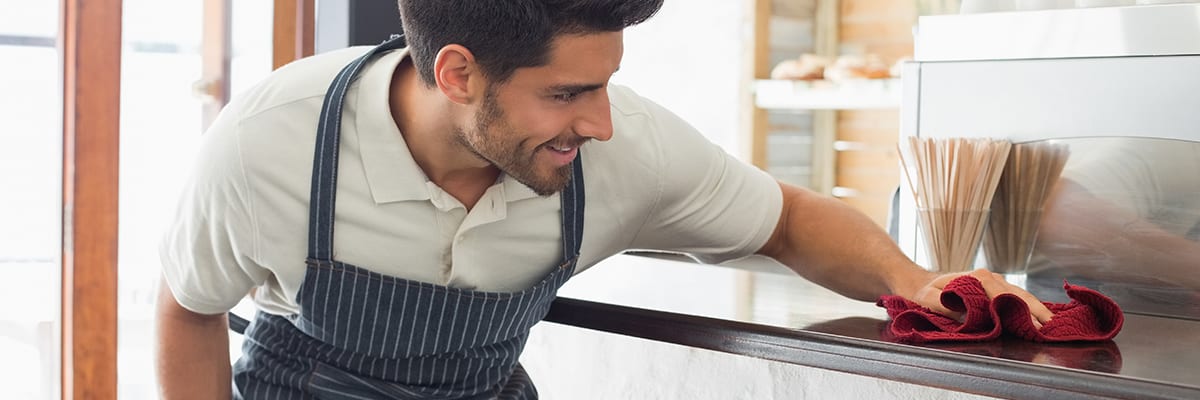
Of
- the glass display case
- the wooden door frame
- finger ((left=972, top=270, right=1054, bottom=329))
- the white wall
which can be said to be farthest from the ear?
the white wall

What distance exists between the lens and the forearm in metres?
1.37

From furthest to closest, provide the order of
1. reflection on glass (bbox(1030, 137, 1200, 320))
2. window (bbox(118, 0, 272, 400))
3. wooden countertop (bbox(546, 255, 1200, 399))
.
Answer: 1. window (bbox(118, 0, 272, 400))
2. reflection on glass (bbox(1030, 137, 1200, 320))
3. wooden countertop (bbox(546, 255, 1200, 399))

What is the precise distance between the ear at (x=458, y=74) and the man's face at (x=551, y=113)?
0.8 inches

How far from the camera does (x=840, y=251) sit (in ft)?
4.70

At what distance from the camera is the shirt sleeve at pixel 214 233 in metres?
1.31

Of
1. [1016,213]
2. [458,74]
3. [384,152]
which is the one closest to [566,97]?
[458,74]

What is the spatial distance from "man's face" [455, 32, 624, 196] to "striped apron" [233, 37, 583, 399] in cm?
12

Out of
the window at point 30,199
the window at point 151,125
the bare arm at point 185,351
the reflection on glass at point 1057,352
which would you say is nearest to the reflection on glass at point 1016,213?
the reflection on glass at point 1057,352

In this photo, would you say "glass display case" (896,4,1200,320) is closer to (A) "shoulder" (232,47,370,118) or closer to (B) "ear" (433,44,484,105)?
(B) "ear" (433,44,484,105)

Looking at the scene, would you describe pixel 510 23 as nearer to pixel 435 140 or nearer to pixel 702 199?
pixel 435 140

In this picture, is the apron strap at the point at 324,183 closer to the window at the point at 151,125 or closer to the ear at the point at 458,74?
the ear at the point at 458,74

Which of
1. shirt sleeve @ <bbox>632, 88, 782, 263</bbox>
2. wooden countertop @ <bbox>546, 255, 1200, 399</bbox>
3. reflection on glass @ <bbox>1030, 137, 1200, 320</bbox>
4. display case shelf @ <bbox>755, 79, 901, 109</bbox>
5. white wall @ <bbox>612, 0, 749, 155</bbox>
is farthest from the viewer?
white wall @ <bbox>612, 0, 749, 155</bbox>

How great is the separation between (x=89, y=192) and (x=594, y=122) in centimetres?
168

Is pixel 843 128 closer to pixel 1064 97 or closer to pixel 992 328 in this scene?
pixel 1064 97
